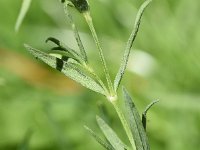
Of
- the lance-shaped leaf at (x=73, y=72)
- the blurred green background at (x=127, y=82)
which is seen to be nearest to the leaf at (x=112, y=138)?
the lance-shaped leaf at (x=73, y=72)

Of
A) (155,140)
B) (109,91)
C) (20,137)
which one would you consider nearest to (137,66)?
(155,140)

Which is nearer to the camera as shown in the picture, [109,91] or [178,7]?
[109,91]

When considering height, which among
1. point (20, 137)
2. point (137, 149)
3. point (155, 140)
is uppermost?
point (155, 140)

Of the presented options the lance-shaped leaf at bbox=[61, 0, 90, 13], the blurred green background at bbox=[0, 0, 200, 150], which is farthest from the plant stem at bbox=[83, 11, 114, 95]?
the blurred green background at bbox=[0, 0, 200, 150]

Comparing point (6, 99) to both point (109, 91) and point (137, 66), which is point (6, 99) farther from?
point (109, 91)

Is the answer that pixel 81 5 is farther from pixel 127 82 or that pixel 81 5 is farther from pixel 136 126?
pixel 127 82

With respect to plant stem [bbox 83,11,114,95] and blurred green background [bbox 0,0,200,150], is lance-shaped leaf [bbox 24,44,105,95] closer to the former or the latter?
plant stem [bbox 83,11,114,95]

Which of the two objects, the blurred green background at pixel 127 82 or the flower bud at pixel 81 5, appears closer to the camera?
Answer: the flower bud at pixel 81 5

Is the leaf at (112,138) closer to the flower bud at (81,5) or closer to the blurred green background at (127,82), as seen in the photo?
the flower bud at (81,5)

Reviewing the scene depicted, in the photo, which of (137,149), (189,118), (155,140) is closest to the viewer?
(137,149)
